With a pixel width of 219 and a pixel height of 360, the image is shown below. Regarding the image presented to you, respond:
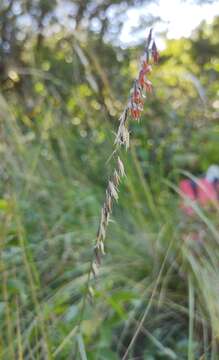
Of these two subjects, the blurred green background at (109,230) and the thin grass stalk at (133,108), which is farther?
the blurred green background at (109,230)

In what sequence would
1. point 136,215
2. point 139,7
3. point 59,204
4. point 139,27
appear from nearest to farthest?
point 136,215
point 59,204
point 139,27
point 139,7

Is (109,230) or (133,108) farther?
(109,230)

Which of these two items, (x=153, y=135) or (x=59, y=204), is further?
(x=153, y=135)

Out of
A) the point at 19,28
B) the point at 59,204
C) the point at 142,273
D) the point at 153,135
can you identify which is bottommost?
the point at 142,273

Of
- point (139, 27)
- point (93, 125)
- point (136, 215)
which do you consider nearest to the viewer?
point (136, 215)

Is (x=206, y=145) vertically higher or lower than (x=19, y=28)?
lower

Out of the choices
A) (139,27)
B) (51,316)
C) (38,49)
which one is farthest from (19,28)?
(51,316)

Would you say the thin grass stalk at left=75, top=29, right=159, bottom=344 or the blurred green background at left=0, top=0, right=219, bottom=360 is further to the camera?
the blurred green background at left=0, top=0, right=219, bottom=360

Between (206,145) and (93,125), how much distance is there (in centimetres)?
65

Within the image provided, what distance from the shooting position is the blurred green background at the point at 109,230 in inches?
48.3

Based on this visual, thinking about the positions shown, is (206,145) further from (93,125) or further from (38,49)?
(38,49)

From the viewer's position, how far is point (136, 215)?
71.6 inches

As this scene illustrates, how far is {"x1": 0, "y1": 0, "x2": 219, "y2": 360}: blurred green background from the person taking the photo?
123cm

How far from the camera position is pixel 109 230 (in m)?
1.84
